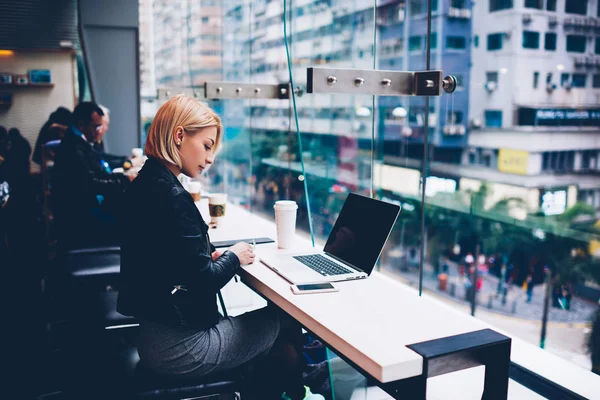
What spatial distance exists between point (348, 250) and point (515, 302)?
146ft

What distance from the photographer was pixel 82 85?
11.3 m

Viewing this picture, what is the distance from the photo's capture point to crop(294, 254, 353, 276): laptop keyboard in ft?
5.48

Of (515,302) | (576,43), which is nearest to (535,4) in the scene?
(576,43)

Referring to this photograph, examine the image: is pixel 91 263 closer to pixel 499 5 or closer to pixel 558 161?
pixel 558 161

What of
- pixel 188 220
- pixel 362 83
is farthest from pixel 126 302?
pixel 362 83

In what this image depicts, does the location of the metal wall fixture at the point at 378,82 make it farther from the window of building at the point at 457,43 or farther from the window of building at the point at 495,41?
the window of building at the point at 495,41

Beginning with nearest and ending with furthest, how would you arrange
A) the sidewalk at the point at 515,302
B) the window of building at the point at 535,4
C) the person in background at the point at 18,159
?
the person in background at the point at 18,159, the window of building at the point at 535,4, the sidewalk at the point at 515,302

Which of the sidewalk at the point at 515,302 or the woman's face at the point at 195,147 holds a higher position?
the woman's face at the point at 195,147

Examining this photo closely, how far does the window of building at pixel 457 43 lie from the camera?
39.8 meters

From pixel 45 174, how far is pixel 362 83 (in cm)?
396

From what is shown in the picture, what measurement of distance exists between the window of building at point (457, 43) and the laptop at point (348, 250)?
41.3 m

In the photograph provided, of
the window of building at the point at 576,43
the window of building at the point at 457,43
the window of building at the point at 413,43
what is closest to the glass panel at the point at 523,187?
the window of building at the point at 576,43

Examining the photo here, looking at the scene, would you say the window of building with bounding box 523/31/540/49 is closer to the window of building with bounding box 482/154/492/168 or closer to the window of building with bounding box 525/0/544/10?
the window of building with bounding box 525/0/544/10

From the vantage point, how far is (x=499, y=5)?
133ft
